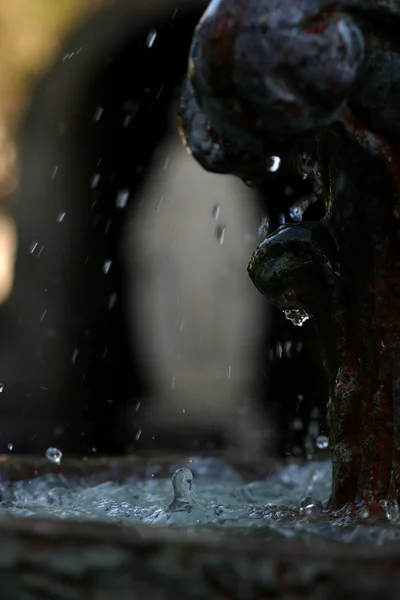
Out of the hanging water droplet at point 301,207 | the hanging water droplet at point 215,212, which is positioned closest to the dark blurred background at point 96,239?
the hanging water droplet at point 215,212

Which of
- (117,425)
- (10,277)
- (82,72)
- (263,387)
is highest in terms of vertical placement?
(82,72)

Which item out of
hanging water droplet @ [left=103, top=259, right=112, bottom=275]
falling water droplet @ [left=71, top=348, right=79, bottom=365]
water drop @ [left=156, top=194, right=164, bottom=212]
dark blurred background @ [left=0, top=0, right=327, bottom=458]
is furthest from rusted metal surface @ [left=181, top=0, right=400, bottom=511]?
water drop @ [left=156, top=194, right=164, bottom=212]

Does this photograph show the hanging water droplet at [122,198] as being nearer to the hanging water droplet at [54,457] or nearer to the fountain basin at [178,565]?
the hanging water droplet at [54,457]

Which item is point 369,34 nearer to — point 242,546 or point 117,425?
point 242,546

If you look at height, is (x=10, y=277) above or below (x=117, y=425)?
above

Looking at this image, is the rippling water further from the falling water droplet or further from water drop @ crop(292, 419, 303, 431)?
the falling water droplet

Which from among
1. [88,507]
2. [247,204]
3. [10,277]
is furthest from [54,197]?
[88,507]

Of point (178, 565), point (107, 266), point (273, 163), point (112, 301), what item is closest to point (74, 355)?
point (112, 301)
